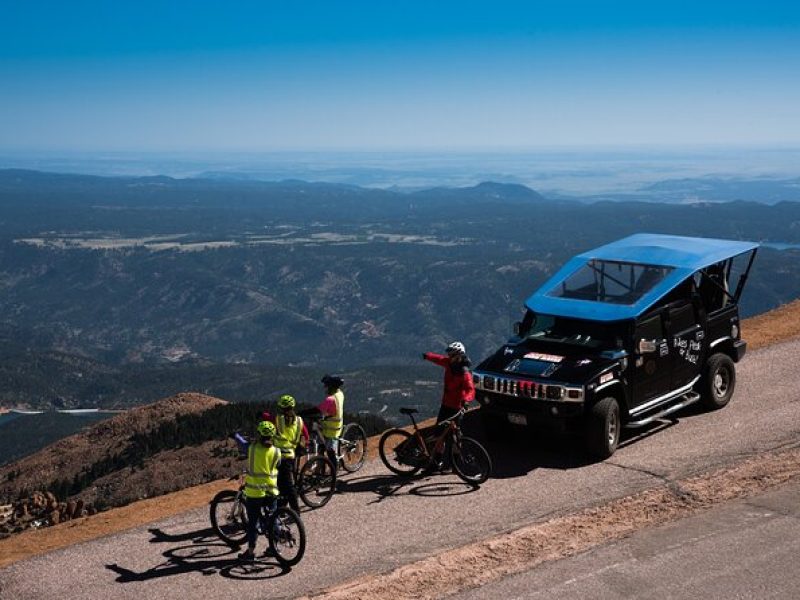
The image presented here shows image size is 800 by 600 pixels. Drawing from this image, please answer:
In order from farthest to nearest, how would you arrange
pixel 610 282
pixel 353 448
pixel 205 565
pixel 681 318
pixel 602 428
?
pixel 610 282
pixel 681 318
pixel 353 448
pixel 602 428
pixel 205 565

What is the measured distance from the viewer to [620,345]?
565 inches

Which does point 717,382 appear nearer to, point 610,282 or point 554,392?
point 610,282

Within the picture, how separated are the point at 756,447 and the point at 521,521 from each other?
15.8ft

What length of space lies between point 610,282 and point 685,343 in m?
1.67

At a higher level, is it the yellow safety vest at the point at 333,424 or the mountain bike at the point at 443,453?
the yellow safety vest at the point at 333,424

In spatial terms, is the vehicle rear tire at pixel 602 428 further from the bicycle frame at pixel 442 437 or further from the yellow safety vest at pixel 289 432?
the yellow safety vest at pixel 289 432

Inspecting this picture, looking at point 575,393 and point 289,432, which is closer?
point 289,432

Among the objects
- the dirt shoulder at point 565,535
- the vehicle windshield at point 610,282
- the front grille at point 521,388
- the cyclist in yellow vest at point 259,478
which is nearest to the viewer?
the dirt shoulder at point 565,535

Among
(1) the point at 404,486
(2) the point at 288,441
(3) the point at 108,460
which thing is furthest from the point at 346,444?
(3) the point at 108,460

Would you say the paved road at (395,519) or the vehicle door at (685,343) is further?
the vehicle door at (685,343)

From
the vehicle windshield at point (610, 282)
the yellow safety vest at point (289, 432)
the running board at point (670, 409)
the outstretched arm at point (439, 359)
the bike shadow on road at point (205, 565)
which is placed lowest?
the bike shadow on road at point (205, 565)

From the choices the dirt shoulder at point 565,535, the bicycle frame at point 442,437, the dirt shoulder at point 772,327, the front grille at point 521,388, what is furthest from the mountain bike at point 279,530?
the dirt shoulder at point 772,327

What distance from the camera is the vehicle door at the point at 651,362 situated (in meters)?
14.5

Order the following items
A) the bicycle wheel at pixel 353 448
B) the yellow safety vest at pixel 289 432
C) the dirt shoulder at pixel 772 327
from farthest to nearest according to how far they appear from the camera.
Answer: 1. the dirt shoulder at pixel 772 327
2. the bicycle wheel at pixel 353 448
3. the yellow safety vest at pixel 289 432
